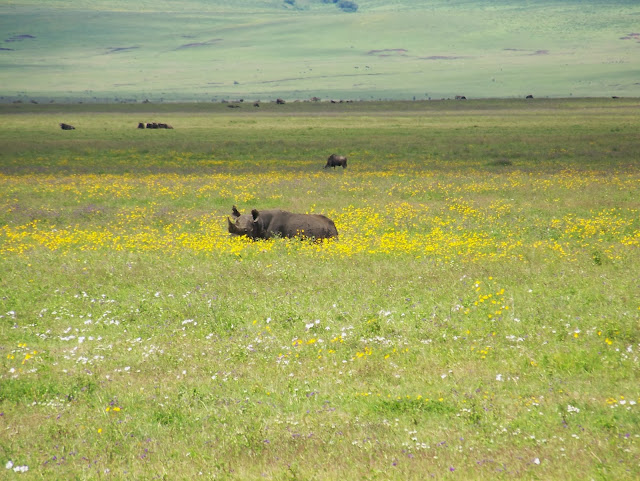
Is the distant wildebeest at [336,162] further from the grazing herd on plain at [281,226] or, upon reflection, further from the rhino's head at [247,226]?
the rhino's head at [247,226]

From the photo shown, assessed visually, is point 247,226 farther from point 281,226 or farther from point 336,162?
point 336,162

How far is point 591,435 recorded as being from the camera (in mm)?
7039

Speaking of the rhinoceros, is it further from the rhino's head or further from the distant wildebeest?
the distant wildebeest

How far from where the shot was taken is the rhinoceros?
18.1 meters

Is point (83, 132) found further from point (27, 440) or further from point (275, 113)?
point (27, 440)

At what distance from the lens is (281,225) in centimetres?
1864

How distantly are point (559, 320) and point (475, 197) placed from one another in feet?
50.6

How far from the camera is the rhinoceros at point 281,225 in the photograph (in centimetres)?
1809

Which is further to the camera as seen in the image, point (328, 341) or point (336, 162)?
point (336, 162)

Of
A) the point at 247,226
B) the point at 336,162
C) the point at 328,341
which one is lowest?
the point at 328,341

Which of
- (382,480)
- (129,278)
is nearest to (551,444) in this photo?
(382,480)

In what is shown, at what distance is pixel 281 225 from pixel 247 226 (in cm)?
92

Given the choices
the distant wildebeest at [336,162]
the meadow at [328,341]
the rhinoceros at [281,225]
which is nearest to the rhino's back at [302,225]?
the rhinoceros at [281,225]

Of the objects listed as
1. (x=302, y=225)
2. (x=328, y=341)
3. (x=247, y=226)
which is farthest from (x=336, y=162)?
(x=328, y=341)
